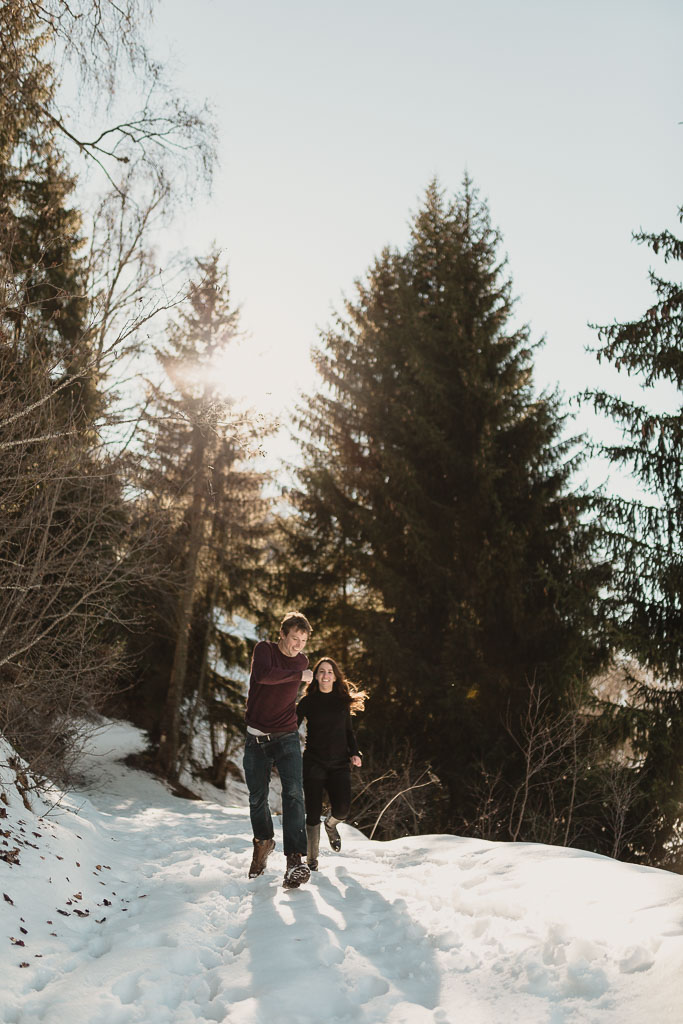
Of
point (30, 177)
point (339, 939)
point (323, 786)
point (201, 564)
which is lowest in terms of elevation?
point (339, 939)

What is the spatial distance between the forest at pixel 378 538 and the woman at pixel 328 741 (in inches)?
103

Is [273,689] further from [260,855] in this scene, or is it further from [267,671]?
[260,855]

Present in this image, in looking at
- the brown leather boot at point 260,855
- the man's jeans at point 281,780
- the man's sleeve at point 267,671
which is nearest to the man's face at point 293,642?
the man's sleeve at point 267,671

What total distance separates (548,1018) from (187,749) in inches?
649

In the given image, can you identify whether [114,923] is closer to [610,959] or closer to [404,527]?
[610,959]

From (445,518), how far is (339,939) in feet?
41.0

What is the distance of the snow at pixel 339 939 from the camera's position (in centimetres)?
329

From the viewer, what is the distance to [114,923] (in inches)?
191

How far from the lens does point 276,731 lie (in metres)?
5.91

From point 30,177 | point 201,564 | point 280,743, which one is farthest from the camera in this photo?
point 201,564

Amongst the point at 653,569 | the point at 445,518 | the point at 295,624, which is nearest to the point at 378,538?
the point at 445,518

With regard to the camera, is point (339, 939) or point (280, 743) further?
point (280, 743)

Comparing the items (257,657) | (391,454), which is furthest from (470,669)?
(257,657)

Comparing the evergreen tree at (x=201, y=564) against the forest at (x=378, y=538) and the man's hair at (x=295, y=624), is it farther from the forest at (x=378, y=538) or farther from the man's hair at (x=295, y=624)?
the man's hair at (x=295, y=624)
